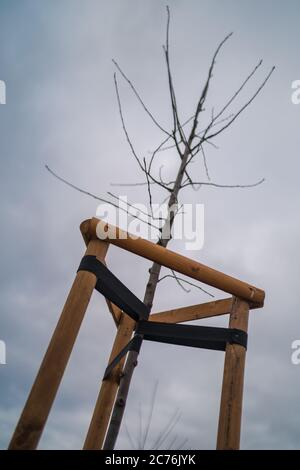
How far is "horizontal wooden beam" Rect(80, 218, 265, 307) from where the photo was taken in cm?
179

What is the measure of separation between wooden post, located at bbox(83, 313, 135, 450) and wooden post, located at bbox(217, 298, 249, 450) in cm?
73

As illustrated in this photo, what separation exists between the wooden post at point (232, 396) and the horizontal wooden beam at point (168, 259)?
0.58 ft

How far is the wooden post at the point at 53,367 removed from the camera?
125 cm

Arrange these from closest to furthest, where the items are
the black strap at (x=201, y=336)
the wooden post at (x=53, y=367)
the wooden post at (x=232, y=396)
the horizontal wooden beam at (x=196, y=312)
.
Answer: the wooden post at (x=53, y=367)
the wooden post at (x=232, y=396)
the black strap at (x=201, y=336)
the horizontal wooden beam at (x=196, y=312)

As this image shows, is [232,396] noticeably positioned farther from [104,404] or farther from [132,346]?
[104,404]

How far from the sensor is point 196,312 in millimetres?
2248

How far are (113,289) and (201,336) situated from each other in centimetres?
59

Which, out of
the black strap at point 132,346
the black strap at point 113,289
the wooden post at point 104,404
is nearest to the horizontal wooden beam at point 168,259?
the black strap at point 113,289

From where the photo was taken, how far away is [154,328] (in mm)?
1985

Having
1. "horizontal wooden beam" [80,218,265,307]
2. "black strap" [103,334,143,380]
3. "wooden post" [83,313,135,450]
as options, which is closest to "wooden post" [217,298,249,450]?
"horizontal wooden beam" [80,218,265,307]

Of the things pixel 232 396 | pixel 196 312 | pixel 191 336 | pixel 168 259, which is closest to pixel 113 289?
pixel 168 259

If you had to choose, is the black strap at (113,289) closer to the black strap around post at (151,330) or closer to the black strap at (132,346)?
the black strap around post at (151,330)
